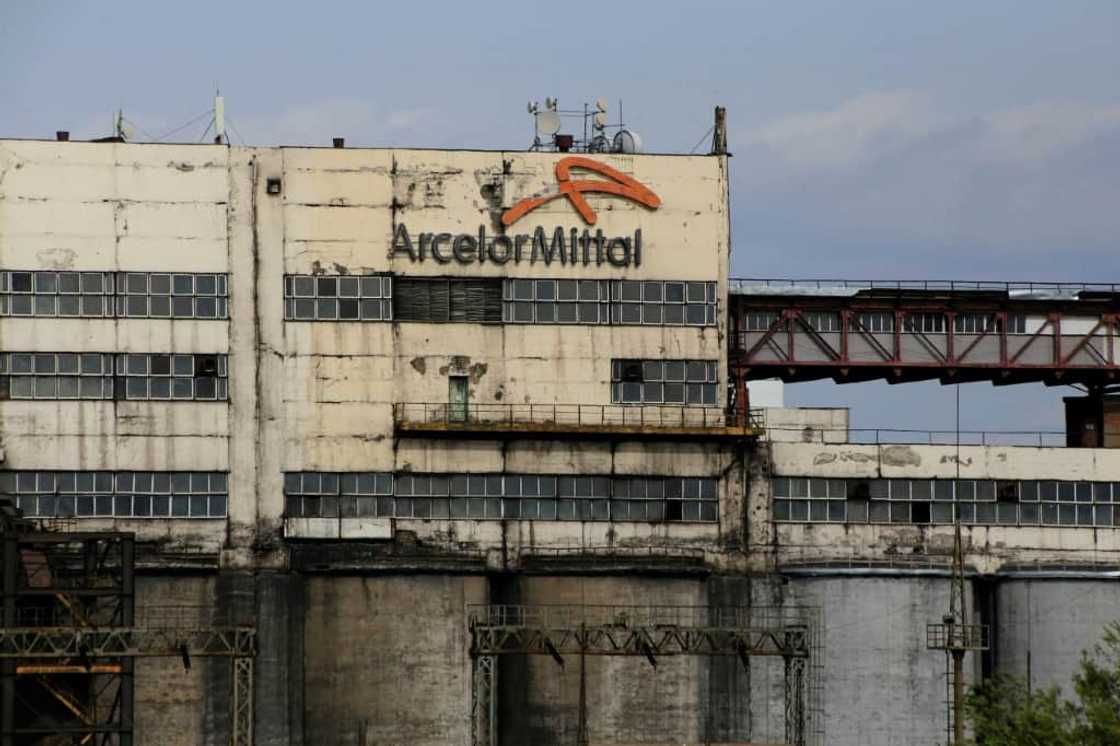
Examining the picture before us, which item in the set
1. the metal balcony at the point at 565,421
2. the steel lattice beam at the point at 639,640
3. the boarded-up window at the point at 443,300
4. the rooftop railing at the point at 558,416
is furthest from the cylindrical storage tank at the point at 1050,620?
the boarded-up window at the point at 443,300

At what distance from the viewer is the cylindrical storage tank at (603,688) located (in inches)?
3720

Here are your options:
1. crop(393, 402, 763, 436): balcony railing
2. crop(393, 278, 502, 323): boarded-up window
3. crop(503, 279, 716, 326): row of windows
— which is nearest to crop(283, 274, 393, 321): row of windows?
crop(393, 278, 502, 323): boarded-up window

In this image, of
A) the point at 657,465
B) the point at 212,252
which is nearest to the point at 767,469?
the point at 657,465

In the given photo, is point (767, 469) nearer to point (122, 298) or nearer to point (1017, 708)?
point (1017, 708)

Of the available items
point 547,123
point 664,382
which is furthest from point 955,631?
point 547,123

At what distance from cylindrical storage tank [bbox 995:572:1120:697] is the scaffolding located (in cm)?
2796

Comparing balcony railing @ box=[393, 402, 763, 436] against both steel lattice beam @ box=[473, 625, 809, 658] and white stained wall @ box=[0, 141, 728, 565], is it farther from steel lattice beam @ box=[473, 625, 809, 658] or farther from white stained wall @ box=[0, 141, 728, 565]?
steel lattice beam @ box=[473, 625, 809, 658]

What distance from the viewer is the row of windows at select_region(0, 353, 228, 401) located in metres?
96.2

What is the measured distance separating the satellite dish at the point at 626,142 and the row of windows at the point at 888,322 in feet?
25.4

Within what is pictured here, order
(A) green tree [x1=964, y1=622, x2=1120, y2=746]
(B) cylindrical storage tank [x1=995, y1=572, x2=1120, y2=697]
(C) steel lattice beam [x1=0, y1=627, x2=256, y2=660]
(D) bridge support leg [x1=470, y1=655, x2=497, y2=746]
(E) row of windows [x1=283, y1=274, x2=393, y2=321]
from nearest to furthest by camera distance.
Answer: (A) green tree [x1=964, y1=622, x2=1120, y2=746] → (C) steel lattice beam [x1=0, y1=627, x2=256, y2=660] → (D) bridge support leg [x1=470, y1=655, x2=497, y2=746] → (B) cylindrical storage tank [x1=995, y1=572, x2=1120, y2=697] → (E) row of windows [x1=283, y1=274, x2=393, y2=321]

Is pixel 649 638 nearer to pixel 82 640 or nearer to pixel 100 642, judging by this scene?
pixel 100 642

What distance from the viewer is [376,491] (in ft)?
317

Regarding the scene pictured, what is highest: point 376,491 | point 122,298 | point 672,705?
point 122,298

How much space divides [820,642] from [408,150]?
23.6m
